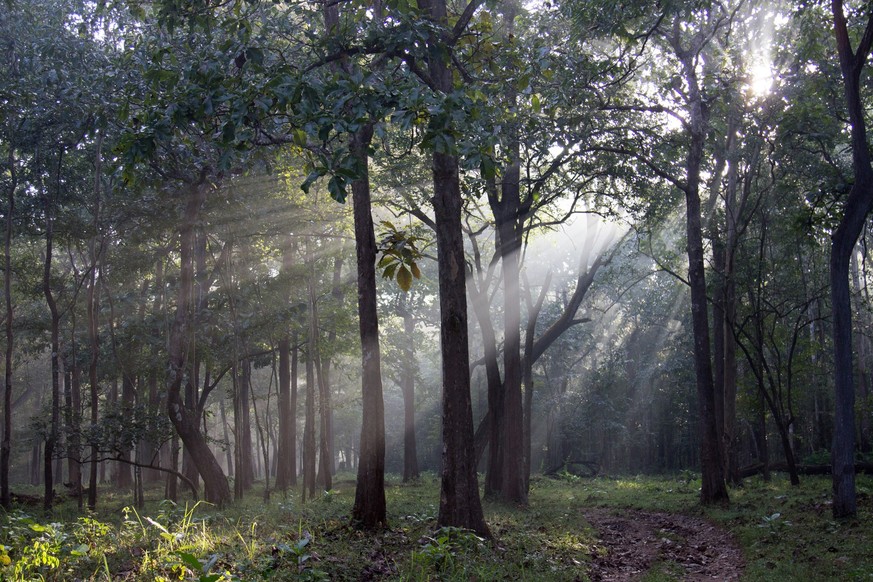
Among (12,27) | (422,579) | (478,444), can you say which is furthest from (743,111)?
(12,27)

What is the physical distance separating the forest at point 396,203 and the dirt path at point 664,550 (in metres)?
0.81

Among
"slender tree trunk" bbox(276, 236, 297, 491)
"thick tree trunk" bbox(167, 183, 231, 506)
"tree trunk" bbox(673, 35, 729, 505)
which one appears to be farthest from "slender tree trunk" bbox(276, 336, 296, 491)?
"tree trunk" bbox(673, 35, 729, 505)

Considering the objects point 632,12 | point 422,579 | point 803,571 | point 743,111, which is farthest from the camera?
point 743,111

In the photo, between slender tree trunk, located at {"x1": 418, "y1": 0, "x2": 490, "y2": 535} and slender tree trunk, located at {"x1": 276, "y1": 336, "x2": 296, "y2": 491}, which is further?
slender tree trunk, located at {"x1": 276, "y1": 336, "x2": 296, "y2": 491}

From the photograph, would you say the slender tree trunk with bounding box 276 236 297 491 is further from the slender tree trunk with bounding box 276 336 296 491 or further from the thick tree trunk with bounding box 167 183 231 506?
the thick tree trunk with bounding box 167 183 231 506

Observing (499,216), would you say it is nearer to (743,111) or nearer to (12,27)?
(743,111)

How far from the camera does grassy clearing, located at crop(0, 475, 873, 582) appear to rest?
6.30 meters

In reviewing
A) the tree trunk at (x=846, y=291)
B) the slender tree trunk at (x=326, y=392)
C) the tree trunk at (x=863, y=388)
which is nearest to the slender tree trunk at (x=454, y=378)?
the tree trunk at (x=846, y=291)

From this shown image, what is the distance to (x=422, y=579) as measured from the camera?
654 centimetres

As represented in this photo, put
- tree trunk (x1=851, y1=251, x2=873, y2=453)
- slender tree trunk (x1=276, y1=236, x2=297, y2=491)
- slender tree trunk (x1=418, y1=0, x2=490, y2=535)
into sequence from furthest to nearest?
1. slender tree trunk (x1=276, y1=236, x2=297, y2=491)
2. tree trunk (x1=851, y1=251, x2=873, y2=453)
3. slender tree trunk (x1=418, y1=0, x2=490, y2=535)

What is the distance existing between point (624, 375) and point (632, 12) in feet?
103

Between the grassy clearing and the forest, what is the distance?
0.11 metres

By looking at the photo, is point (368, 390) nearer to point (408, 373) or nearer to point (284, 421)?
point (284, 421)

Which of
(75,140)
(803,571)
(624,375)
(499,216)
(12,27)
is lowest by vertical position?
(803,571)
